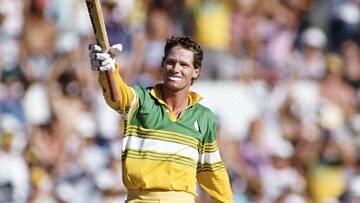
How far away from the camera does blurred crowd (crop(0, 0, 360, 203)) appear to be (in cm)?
1340

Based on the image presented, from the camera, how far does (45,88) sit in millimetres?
13531

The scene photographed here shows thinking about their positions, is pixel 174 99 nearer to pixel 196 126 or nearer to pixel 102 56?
pixel 196 126

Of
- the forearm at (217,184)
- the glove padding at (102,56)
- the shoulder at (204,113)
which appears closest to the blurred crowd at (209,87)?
the forearm at (217,184)

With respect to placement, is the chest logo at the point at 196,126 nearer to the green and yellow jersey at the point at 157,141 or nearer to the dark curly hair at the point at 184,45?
the green and yellow jersey at the point at 157,141

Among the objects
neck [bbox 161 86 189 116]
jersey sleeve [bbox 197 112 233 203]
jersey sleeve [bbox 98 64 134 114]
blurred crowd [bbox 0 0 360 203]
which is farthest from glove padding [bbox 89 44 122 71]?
blurred crowd [bbox 0 0 360 203]

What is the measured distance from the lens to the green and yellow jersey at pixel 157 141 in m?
7.44

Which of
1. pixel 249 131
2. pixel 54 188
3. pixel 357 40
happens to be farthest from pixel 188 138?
pixel 357 40

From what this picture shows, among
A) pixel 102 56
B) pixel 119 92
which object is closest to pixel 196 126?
pixel 119 92

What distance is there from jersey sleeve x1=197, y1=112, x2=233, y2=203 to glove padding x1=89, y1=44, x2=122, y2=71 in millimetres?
1129

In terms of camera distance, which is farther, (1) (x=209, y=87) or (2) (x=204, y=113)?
(1) (x=209, y=87)

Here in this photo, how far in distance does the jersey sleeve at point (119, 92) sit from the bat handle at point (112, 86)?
20mm

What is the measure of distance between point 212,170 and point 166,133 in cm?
54

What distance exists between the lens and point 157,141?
7500mm

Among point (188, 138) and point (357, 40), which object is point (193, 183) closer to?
point (188, 138)
